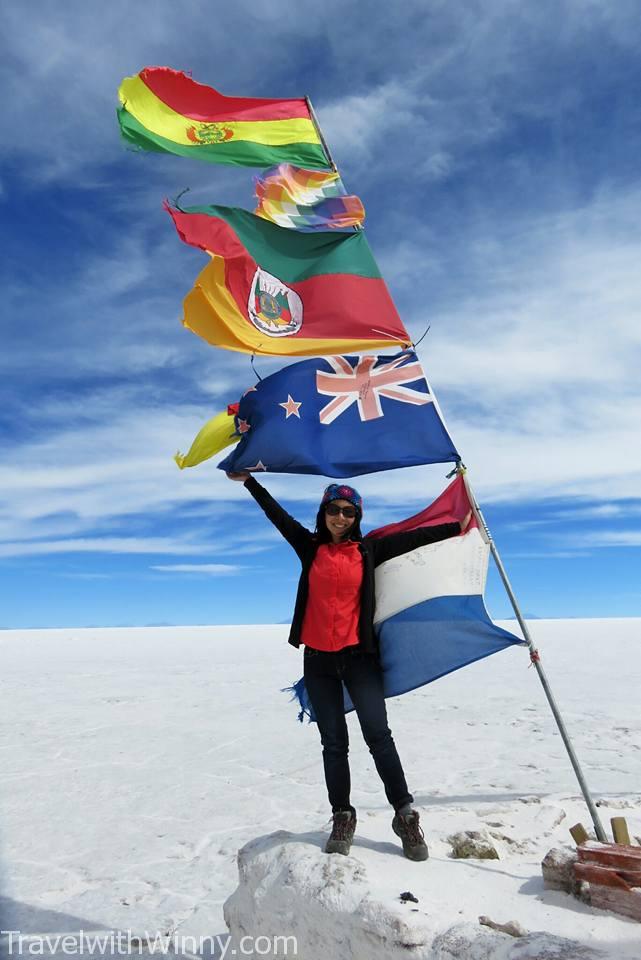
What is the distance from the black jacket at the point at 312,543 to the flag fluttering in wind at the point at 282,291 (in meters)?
1.15

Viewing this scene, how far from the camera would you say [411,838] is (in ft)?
11.1

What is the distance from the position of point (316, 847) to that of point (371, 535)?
5.56ft

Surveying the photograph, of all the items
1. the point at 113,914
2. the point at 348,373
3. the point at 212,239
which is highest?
the point at 212,239

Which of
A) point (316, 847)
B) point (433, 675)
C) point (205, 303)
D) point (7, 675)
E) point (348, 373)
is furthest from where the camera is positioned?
point (7, 675)

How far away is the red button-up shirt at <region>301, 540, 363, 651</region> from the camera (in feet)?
11.5

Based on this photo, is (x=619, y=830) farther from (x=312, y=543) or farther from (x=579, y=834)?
(x=312, y=543)

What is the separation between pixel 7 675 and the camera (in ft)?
48.3

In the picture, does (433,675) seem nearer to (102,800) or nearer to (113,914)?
(113,914)

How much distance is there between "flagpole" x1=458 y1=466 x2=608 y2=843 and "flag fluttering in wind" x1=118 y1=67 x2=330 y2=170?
11.0 feet

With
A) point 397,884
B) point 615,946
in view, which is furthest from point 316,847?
point 615,946

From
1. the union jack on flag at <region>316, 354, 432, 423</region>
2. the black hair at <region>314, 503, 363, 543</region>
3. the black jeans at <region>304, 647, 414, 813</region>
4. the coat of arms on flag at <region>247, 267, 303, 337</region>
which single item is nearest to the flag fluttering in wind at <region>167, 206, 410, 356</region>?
the coat of arms on flag at <region>247, 267, 303, 337</region>

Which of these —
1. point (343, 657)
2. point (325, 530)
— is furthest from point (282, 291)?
point (343, 657)

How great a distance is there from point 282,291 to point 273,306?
0.53 ft

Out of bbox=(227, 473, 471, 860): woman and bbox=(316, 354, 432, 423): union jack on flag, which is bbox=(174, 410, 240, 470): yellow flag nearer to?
bbox=(316, 354, 432, 423): union jack on flag
